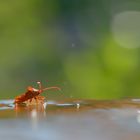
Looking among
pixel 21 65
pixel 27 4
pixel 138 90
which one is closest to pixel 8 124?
pixel 138 90

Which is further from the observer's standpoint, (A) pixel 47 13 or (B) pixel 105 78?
(A) pixel 47 13

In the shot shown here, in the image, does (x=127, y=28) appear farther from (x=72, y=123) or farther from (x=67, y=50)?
(x=72, y=123)

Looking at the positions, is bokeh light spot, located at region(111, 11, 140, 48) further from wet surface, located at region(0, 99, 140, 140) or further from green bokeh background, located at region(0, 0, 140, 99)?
wet surface, located at region(0, 99, 140, 140)

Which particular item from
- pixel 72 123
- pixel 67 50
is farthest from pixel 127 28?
pixel 72 123

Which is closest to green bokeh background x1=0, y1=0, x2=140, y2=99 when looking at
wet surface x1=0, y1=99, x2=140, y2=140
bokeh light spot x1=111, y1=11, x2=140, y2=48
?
bokeh light spot x1=111, y1=11, x2=140, y2=48

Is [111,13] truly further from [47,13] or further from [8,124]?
[8,124]

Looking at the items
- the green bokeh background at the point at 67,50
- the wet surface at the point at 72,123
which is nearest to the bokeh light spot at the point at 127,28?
the green bokeh background at the point at 67,50
